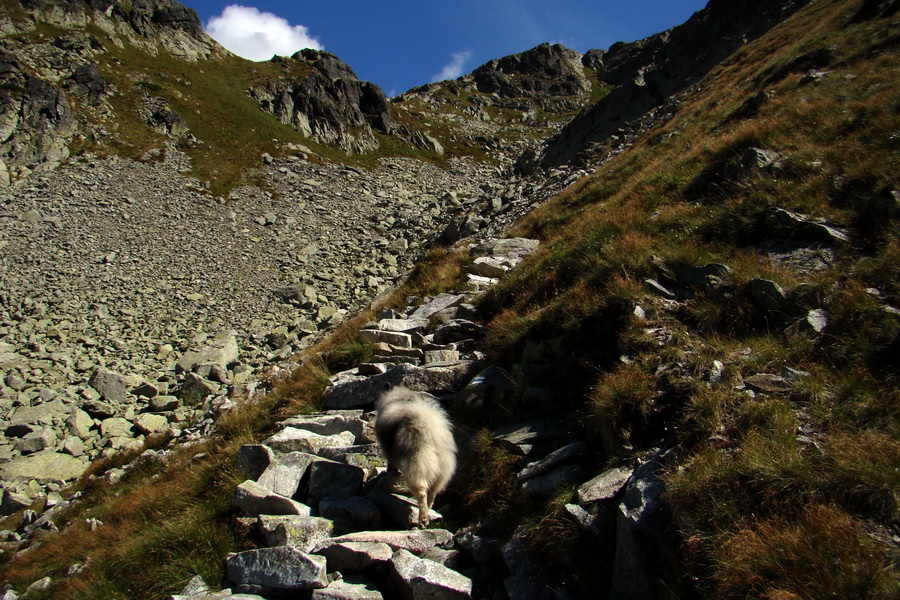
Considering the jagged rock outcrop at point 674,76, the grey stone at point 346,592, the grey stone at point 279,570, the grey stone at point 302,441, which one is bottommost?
the grey stone at point 346,592

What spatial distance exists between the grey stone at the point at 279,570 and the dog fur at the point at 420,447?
4.27ft

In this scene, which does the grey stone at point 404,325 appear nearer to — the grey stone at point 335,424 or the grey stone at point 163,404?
the grey stone at point 335,424

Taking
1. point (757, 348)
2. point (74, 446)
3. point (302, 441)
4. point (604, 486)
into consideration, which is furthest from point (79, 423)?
point (757, 348)

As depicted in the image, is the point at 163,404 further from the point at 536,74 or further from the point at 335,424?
the point at 536,74

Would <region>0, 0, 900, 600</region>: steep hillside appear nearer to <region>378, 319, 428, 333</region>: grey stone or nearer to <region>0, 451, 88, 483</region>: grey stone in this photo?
<region>0, 451, 88, 483</region>: grey stone

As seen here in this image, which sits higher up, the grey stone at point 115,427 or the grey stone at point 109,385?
the grey stone at point 109,385

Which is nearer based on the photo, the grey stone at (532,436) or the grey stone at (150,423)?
the grey stone at (532,436)

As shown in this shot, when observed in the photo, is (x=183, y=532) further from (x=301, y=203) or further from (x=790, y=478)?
(x=301, y=203)

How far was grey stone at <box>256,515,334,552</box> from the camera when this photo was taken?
179 inches

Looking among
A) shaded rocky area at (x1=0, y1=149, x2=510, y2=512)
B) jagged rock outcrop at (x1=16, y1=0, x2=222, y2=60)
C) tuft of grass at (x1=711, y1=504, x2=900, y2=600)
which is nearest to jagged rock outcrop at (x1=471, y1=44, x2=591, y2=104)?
jagged rock outcrop at (x1=16, y1=0, x2=222, y2=60)

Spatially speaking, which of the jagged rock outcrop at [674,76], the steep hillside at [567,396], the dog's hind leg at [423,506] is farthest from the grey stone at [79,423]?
the jagged rock outcrop at [674,76]

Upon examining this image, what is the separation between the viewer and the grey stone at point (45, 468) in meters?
12.5

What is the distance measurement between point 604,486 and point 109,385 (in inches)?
717

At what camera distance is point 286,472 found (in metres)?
5.84
